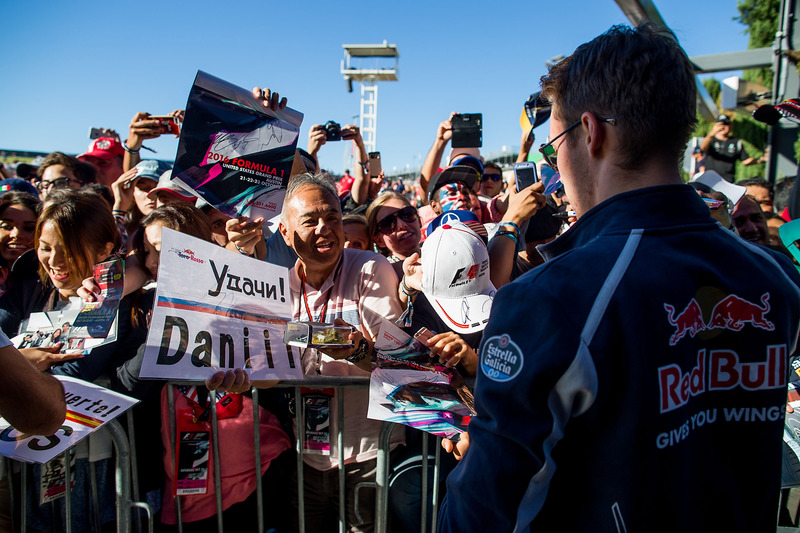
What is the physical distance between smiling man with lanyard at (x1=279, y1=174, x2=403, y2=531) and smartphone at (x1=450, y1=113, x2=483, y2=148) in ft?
7.23

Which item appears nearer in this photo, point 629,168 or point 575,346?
point 575,346

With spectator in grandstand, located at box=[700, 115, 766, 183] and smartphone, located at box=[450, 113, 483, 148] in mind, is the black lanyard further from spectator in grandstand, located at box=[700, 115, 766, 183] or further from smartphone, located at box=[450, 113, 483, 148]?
→ spectator in grandstand, located at box=[700, 115, 766, 183]

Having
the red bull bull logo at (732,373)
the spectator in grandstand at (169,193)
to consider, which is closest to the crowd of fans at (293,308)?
the spectator in grandstand at (169,193)

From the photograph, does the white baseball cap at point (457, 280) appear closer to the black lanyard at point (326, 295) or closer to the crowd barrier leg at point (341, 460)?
the black lanyard at point (326, 295)

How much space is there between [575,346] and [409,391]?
1.24m

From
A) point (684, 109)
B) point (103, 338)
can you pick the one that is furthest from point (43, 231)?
point (684, 109)

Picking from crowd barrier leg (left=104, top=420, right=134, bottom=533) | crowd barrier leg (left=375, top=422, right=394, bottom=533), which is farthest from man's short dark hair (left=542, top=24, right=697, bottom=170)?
crowd barrier leg (left=104, top=420, right=134, bottom=533)

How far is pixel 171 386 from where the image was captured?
7.76 ft

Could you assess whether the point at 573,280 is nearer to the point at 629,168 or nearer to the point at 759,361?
the point at 629,168

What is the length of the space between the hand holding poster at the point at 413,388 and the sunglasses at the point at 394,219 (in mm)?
1628

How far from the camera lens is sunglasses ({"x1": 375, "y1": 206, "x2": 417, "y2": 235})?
3.65m

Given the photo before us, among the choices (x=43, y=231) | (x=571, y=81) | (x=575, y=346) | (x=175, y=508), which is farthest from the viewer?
(x=43, y=231)

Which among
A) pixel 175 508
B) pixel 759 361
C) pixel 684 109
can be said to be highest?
pixel 684 109

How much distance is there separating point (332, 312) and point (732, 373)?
188 cm
